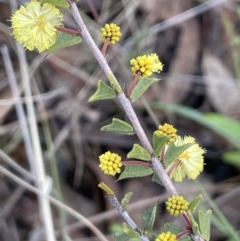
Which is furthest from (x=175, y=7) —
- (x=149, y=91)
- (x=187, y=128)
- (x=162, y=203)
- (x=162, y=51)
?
(x=162, y=203)

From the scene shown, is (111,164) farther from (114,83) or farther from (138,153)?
(114,83)

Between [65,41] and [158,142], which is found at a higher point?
[65,41]

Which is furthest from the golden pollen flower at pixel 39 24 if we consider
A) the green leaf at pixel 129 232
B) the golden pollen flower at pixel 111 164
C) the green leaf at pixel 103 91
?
the green leaf at pixel 129 232

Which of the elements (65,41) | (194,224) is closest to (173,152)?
(194,224)

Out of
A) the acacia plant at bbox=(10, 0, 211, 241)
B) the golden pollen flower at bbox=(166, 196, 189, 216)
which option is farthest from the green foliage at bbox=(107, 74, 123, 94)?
the golden pollen flower at bbox=(166, 196, 189, 216)

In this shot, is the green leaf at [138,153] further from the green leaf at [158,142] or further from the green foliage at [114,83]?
the green foliage at [114,83]

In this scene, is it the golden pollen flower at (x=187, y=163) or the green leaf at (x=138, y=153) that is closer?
the green leaf at (x=138, y=153)

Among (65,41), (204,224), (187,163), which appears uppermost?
(65,41)
